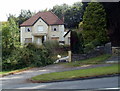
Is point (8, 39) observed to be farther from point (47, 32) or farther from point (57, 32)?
point (57, 32)

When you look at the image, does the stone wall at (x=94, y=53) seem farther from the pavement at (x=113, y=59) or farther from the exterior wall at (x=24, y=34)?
the exterior wall at (x=24, y=34)

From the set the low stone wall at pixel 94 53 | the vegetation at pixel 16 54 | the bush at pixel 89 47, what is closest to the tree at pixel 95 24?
the bush at pixel 89 47

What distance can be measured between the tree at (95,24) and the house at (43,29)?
54.2 ft

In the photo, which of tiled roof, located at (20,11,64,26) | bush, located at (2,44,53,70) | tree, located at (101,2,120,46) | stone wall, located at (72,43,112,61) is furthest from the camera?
tiled roof, located at (20,11,64,26)

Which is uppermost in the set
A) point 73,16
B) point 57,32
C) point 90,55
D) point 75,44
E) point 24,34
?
point 73,16

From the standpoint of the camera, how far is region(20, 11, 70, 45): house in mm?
45969

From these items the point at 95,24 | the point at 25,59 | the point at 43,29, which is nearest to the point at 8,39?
the point at 25,59

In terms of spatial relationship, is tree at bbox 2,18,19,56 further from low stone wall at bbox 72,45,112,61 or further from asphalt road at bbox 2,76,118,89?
asphalt road at bbox 2,76,118,89

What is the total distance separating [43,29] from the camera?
152 feet

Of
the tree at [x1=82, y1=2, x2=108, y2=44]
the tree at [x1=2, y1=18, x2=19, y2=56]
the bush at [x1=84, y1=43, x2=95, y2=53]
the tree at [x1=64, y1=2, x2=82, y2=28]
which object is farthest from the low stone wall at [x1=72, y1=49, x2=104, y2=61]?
the tree at [x1=64, y1=2, x2=82, y2=28]

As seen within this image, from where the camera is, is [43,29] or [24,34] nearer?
[43,29]

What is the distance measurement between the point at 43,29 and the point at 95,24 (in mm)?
19123

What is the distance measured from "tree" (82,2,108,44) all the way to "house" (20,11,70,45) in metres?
16.5

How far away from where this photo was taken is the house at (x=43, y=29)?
151 feet
